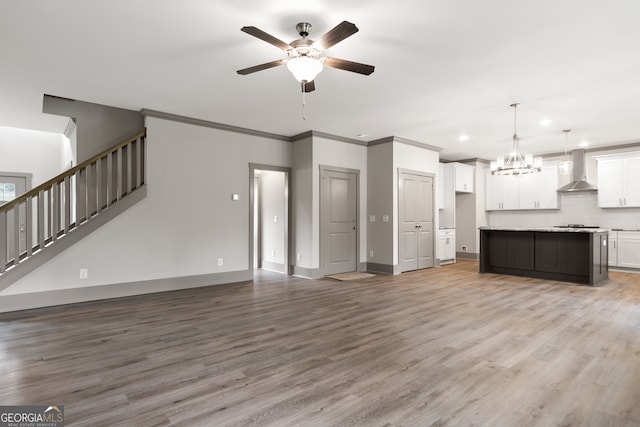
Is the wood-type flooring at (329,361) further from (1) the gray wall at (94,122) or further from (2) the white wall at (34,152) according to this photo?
(2) the white wall at (34,152)

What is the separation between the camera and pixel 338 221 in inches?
275

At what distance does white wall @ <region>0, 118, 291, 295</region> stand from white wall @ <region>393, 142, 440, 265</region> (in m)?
2.64

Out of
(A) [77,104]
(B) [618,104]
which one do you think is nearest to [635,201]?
(B) [618,104]

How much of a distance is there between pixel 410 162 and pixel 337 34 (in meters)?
5.25

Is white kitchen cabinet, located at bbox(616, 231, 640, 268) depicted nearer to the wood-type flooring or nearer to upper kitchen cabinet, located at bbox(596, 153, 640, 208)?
upper kitchen cabinet, located at bbox(596, 153, 640, 208)

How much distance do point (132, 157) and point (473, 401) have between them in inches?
213

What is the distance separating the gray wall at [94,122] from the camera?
16.2 feet

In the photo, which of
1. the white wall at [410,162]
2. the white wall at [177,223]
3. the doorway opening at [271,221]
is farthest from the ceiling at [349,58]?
the doorway opening at [271,221]

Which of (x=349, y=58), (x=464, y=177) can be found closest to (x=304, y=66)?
(x=349, y=58)

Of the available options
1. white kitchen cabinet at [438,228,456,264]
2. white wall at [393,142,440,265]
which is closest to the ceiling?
white wall at [393,142,440,265]

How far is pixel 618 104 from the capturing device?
4992 mm

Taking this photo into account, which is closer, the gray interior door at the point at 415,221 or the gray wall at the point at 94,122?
the gray wall at the point at 94,122

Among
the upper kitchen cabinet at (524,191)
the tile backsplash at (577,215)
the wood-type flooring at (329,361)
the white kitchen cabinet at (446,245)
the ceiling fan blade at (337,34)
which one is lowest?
the wood-type flooring at (329,361)

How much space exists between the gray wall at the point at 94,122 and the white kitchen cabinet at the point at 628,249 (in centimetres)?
969
